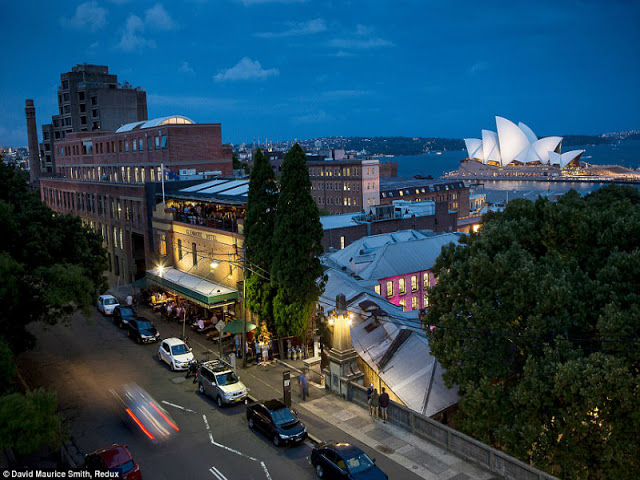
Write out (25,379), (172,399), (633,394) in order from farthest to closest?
1. (25,379)
2. (172,399)
3. (633,394)

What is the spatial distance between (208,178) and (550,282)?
38.7m

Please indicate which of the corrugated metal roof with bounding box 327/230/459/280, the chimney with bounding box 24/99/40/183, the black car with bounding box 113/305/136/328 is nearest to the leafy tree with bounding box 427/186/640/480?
the corrugated metal roof with bounding box 327/230/459/280

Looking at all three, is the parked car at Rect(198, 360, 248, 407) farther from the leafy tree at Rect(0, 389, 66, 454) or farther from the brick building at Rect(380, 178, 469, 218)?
the brick building at Rect(380, 178, 469, 218)

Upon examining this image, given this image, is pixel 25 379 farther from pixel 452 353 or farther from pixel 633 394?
pixel 633 394

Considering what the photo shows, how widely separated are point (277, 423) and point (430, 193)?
92.7 m

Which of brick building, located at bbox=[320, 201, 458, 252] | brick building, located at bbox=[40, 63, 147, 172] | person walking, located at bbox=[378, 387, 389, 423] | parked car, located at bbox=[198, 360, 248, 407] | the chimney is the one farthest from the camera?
the chimney

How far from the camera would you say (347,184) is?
96.9 m

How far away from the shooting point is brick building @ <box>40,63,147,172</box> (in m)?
97.7

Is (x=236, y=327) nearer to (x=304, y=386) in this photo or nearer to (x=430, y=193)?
(x=304, y=386)

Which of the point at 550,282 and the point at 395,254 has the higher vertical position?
the point at 550,282

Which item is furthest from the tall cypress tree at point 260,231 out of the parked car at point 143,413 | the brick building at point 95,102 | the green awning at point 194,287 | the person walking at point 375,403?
the brick building at point 95,102

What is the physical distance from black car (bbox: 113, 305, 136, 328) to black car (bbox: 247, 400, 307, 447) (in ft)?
60.0

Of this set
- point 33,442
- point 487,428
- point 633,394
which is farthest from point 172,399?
point 633,394

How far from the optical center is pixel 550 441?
1689 cm
